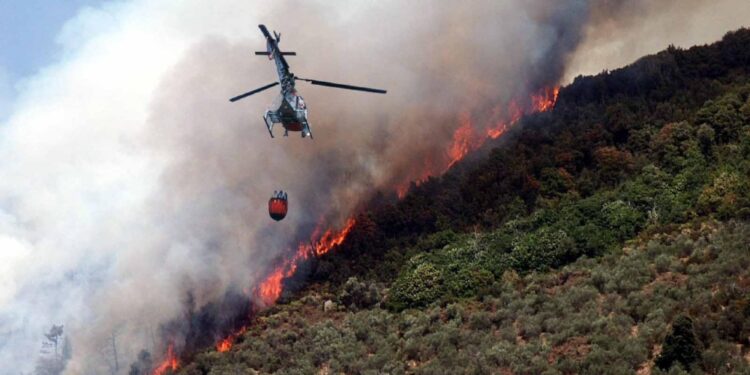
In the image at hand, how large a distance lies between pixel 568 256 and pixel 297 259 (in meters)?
22.0

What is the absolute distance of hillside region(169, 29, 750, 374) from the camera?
37.8 m

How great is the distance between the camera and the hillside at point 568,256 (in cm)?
3784

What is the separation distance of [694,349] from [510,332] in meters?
11.6

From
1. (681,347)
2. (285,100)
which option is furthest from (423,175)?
(681,347)

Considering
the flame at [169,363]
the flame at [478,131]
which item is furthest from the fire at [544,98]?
the flame at [169,363]

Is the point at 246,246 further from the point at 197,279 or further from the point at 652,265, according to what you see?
the point at 652,265

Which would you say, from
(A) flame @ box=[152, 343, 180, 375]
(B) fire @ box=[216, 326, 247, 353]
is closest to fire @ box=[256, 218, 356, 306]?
(B) fire @ box=[216, 326, 247, 353]

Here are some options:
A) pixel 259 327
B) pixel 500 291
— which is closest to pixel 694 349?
pixel 500 291

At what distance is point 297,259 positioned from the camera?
210 ft

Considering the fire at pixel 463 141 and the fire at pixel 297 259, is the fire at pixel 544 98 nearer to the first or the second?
the fire at pixel 463 141

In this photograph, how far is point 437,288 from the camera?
5222cm

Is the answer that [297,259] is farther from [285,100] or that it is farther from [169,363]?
[285,100]

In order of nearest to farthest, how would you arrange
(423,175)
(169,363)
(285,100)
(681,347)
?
(681,347) < (285,100) < (169,363) < (423,175)

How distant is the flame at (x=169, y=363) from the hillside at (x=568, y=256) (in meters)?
1.70
